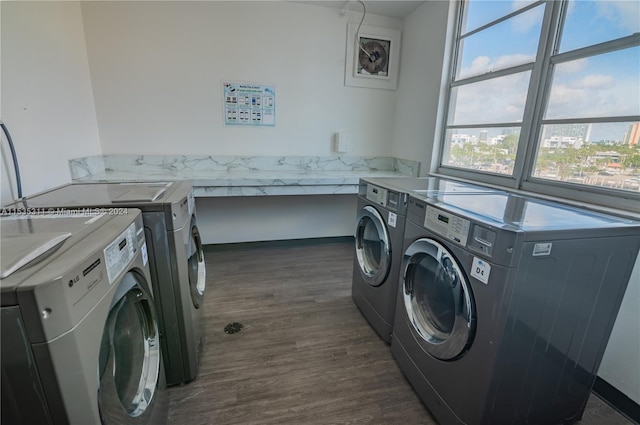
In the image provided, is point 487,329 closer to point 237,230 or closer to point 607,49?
point 607,49

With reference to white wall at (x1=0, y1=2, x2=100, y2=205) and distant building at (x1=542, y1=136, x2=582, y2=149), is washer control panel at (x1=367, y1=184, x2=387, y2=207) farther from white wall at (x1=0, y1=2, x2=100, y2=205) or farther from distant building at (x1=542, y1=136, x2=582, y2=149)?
white wall at (x1=0, y1=2, x2=100, y2=205)

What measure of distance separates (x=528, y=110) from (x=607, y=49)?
0.45m

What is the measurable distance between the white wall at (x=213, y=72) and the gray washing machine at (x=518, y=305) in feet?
6.84

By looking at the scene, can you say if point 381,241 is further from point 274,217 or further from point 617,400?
point 274,217

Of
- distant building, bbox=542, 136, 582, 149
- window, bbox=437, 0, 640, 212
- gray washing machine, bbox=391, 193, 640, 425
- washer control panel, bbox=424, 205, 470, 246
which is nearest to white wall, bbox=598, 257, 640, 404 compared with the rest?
gray washing machine, bbox=391, 193, 640, 425

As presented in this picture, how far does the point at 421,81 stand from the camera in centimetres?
290

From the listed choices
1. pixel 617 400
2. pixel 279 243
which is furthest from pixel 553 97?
pixel 279 243

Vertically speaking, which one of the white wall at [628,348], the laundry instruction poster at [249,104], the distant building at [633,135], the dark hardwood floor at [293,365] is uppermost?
the laundry instruction poster at [249,104]

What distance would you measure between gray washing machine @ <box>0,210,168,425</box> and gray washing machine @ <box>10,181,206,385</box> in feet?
0.74

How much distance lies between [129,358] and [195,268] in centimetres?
72

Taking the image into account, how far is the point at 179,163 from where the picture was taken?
2.85 m

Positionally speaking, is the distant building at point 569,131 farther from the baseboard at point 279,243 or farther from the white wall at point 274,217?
the baseboard at point 279,243

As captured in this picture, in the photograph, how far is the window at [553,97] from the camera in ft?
4.87

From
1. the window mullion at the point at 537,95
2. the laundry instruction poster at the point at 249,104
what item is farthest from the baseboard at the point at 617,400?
the laundry instruction poster at the point at 249,104
